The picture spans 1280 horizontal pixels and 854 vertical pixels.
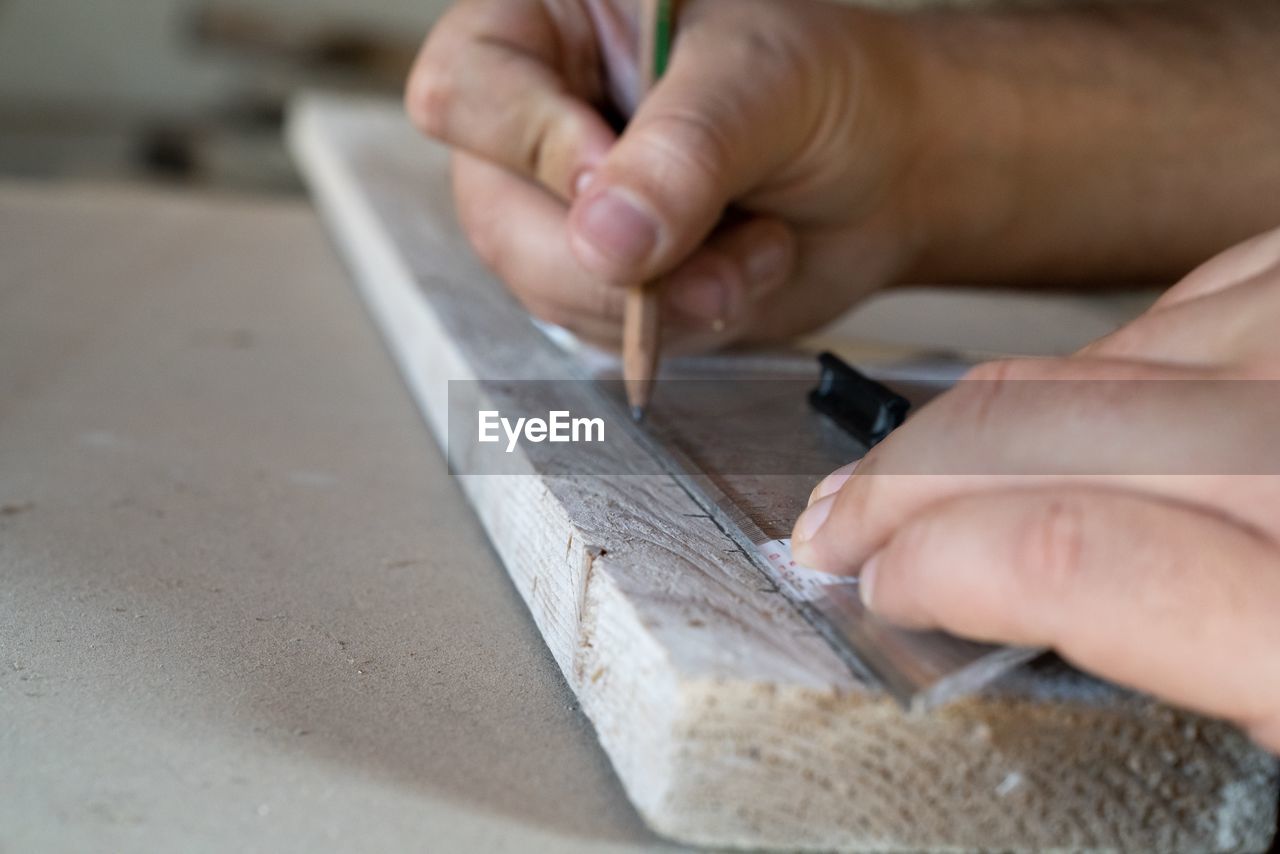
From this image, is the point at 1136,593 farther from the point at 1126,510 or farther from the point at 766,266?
the point at 766,266

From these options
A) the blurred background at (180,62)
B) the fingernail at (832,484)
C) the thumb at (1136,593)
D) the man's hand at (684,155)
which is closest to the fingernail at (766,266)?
the man's hand at (684,155)

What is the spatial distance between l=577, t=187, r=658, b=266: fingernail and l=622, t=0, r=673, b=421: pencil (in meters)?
0.06

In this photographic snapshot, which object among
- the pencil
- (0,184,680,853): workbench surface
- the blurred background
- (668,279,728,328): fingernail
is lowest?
the blurred background

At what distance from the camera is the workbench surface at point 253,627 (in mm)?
497

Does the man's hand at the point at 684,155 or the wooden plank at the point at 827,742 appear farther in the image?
the man's hand at the point at 684,155

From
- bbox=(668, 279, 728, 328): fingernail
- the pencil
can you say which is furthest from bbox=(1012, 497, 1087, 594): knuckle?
bbox=(668, 279, 728, 328): fingernail

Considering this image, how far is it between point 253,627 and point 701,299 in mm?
516

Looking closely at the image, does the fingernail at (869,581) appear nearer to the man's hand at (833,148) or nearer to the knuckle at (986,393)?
the knuckle at (986,393)

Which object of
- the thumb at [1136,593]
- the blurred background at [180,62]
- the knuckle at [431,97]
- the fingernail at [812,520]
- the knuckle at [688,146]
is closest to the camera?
the thumb at [1136,593]

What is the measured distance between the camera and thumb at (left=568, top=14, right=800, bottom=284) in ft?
2.67

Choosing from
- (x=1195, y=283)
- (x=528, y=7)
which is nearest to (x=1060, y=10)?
(x=528, y=7)

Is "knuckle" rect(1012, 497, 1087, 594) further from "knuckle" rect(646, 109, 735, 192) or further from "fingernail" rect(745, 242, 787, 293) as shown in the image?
"fingernail" rect(745, 242, 787, 293)

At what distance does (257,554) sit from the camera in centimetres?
73

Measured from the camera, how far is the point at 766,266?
1.06 meters
